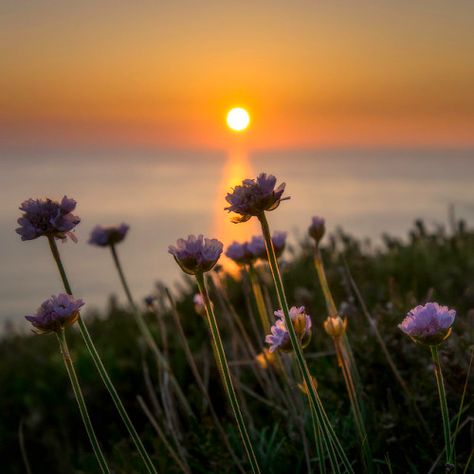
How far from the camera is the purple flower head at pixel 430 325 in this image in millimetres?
1624

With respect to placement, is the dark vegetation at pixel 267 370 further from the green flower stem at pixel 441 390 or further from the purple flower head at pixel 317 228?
the purple flower head at pixel 317 228

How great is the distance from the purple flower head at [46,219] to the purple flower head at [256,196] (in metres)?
0.41

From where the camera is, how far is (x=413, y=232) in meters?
5.84

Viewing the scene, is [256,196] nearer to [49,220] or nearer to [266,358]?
[49,220]

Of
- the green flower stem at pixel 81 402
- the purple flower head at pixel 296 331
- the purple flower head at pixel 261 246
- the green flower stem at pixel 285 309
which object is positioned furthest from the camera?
the purple flower head at pixel 261 246

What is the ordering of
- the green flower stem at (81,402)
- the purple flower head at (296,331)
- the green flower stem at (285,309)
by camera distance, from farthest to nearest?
1. the purple flower head at (296,331)
2. the green flower stem at (81,402)
3. the green flower stem at (285,309)

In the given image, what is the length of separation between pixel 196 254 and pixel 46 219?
396 millimetres

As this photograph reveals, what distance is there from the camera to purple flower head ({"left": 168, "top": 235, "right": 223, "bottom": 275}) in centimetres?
164

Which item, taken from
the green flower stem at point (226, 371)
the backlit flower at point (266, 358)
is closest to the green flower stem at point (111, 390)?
the green flower stem at point (226, 371)

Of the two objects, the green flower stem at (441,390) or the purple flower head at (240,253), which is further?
the purple flower head at (240,253)

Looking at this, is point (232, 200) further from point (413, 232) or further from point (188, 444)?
point (413, 232)

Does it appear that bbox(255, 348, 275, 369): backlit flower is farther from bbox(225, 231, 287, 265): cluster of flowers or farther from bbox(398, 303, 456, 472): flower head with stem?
bbox(398, 303, 456, 472): flower head with stem

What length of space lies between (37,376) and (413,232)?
283 cm

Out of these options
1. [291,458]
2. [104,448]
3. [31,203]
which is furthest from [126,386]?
[31,203]
